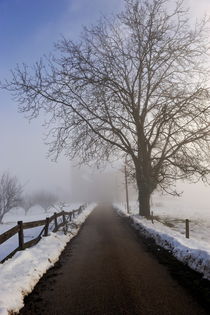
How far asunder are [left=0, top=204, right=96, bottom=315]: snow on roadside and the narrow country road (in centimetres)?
19

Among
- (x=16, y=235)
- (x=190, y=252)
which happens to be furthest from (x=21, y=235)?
(x=16, y=235)

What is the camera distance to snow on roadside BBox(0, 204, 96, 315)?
5.41 m

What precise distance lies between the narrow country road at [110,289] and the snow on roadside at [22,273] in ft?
0.63

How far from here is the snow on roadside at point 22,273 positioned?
213 inches

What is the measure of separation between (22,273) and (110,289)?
2075 millimetres

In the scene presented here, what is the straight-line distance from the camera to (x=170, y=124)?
68.3ft

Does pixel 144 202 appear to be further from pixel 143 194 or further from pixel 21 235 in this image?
pixel 21 235

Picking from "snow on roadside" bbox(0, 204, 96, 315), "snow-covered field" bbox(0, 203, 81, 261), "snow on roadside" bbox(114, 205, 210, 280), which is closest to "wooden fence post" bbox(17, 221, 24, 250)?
"snow on roadside" bbox(0, 204, 96, 315)

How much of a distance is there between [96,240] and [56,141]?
10.1 meters

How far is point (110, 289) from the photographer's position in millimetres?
6320

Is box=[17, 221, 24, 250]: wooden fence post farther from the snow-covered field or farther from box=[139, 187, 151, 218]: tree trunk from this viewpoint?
box=[139, 187, 151, 218]: tree trunk

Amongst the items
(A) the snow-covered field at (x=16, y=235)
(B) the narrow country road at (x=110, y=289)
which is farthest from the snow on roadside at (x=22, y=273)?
(A) the snow-covered field at (x=16, y=235)

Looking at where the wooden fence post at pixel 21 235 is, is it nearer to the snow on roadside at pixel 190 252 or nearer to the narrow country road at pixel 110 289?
the narrow country road at pixel 110 289

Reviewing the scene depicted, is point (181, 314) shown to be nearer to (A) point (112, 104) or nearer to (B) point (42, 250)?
(B) point (42, 250)
